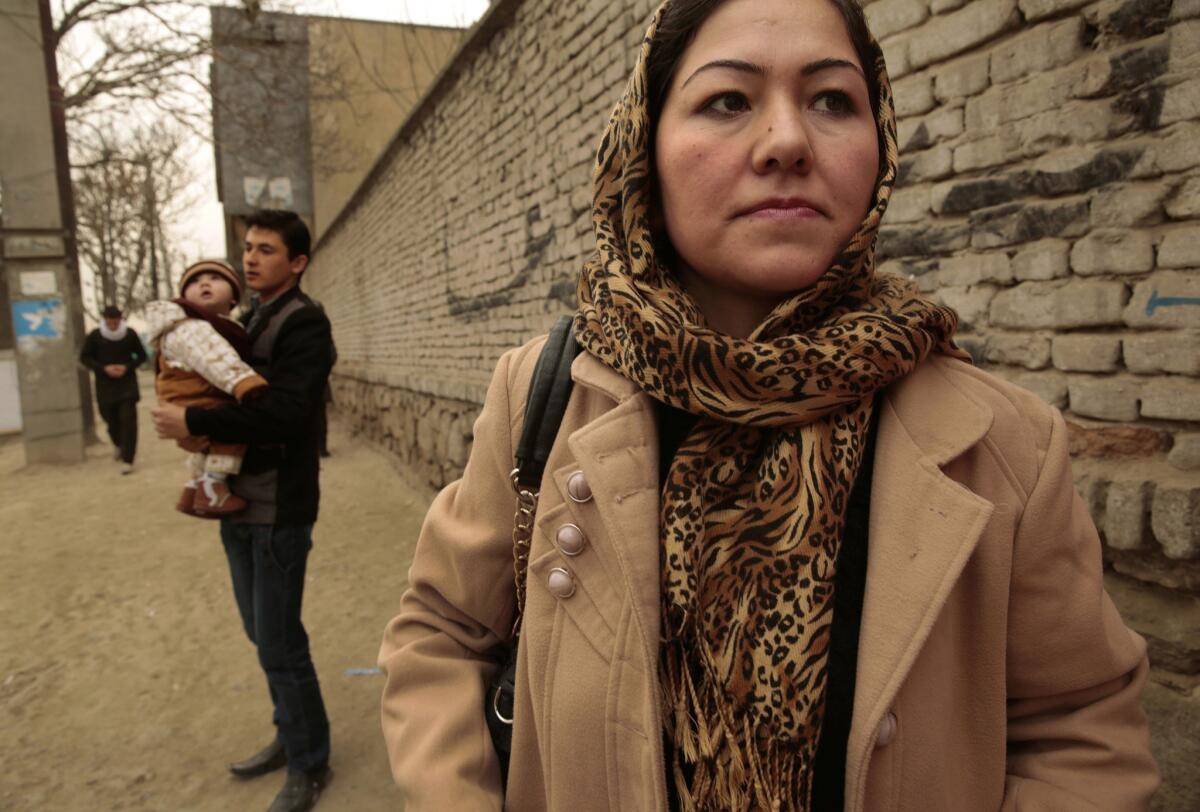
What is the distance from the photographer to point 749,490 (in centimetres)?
102

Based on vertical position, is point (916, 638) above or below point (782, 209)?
below

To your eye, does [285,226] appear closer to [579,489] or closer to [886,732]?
[579,489]

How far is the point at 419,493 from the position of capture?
773 cm

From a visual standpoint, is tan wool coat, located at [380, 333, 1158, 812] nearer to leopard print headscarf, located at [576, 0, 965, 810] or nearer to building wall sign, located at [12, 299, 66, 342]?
leopard print headscarf, located at [576, 0, 965, 810]

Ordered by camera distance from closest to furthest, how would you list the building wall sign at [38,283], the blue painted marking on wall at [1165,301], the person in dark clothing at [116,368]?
the blue painted marking on wall at [1165,301]
the person in dark clothing at [116,368]
the building wall sign at [38,283]

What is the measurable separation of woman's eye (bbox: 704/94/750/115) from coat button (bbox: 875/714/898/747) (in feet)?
2.75

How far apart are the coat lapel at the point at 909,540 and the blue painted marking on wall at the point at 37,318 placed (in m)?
11.7

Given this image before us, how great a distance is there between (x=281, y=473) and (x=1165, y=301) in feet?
8.95

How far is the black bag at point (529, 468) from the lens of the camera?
1.08 metres

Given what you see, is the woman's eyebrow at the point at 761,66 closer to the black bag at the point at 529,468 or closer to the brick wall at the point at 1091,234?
the black bag at the point at 529,468

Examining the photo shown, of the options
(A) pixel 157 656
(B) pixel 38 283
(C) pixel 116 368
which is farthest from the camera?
(B) pixel 38 283

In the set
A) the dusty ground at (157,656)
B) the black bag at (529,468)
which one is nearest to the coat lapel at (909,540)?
the black bag at (529,468)

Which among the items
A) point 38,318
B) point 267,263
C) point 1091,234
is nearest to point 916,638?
point 1091,234

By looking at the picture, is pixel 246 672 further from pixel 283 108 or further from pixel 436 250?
pixel 283 108
